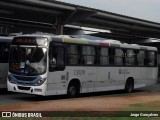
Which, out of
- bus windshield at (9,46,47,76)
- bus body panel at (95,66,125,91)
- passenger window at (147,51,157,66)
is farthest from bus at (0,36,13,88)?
passenger window at (147,51,157,66)

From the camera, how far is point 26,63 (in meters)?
19.7

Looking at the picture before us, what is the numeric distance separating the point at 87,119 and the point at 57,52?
330 inches

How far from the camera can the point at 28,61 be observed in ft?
64.3

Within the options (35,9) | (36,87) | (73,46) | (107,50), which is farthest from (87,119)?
(35,9)

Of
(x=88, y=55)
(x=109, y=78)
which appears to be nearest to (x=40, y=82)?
(x=88, y=55)

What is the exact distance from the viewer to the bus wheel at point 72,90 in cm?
2090

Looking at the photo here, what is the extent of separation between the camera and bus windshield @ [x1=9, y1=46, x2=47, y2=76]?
19.4m

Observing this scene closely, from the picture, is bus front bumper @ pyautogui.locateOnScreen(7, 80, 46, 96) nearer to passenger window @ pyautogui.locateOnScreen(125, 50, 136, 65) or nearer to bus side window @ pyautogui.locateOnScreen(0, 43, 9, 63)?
bus side window @ pyautogui.locateOnScreen(0, 43, 9, 63)

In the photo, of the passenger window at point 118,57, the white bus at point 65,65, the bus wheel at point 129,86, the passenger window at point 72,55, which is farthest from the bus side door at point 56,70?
the bus wheel at point 129,86

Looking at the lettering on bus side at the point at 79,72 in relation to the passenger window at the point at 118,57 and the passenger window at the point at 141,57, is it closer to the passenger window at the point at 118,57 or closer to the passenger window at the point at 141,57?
the passenger window at the point at 118,57

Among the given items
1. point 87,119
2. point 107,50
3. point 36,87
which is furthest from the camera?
point 107,50

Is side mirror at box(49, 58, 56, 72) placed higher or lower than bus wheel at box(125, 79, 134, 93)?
higher

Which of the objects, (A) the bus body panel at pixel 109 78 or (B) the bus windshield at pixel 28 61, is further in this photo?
(A) the bus body panel at pixel 109 78

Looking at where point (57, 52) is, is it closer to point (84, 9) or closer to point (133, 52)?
point (133, 52)
